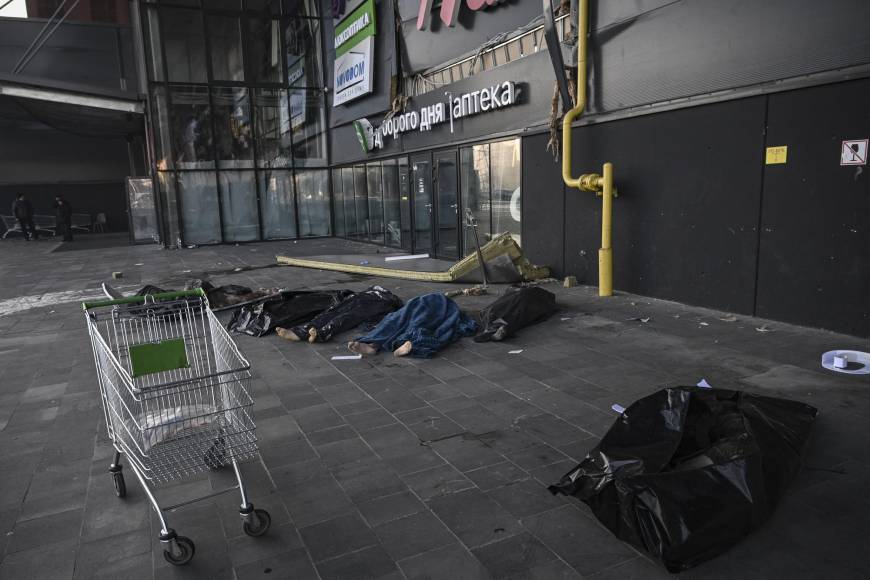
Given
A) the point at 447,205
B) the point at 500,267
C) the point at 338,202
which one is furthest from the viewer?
the point at 338,202

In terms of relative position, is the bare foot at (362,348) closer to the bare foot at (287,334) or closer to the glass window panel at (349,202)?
the bare foot at (287,334)

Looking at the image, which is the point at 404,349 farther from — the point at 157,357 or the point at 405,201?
the point at 405,201

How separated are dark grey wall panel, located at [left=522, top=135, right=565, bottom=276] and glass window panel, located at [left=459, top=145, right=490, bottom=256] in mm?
1322

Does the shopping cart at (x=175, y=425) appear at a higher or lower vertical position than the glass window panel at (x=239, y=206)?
lower

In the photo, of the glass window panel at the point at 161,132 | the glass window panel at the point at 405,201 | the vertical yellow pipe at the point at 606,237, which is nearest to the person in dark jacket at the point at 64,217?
the glass window panel at the point at 161,132

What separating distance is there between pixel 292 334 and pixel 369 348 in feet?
3.86

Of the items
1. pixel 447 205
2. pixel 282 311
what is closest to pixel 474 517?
pixel 282 311

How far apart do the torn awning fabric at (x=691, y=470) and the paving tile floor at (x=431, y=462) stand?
11 cm

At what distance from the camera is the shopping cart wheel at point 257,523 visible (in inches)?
114

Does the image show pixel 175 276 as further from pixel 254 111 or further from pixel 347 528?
pixel 347 528

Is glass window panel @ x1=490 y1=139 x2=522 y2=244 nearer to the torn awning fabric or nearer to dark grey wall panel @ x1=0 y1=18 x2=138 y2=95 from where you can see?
the torn awning fabric

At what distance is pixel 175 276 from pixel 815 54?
1183 centimetres

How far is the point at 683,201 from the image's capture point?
296 inches

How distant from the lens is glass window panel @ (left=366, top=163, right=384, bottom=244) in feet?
54.2
